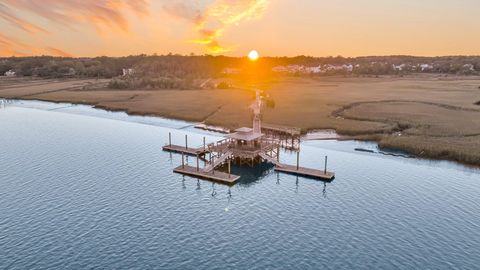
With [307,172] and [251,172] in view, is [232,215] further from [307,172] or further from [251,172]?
[307,172]

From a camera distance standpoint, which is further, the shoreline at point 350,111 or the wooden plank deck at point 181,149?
the shoreline at point 350,111

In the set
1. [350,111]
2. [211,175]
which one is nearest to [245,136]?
[211,175]

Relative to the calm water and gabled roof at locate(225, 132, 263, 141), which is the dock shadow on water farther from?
gabled roof at locate(225, 132, 263, 141)

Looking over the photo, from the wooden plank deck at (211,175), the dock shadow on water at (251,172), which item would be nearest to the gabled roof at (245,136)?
the dock shadow on water at (251,172)

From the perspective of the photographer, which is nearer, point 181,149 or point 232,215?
point 232,215

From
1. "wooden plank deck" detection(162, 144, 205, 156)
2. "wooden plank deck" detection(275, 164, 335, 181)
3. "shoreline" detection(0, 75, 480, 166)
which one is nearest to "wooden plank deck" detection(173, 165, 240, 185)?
"wooden plank deck" detection(275, 164, 335, 181)

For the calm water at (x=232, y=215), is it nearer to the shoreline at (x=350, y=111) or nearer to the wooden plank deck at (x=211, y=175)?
the wooden plank deck at (x=211, y=175)
